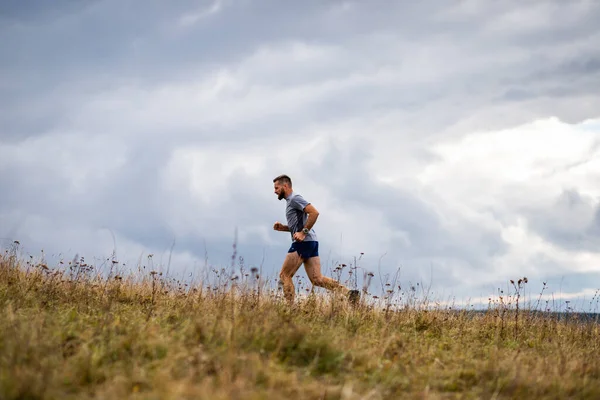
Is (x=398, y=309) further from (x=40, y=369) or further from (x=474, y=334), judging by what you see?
(x=40, y=369)

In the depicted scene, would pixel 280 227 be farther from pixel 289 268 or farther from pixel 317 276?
pixel 317 276

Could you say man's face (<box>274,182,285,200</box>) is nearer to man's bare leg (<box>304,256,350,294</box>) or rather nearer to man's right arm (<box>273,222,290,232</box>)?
Result: man's right arm (<box>273,222,290,232</box>)

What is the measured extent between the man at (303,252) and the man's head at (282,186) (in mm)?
108

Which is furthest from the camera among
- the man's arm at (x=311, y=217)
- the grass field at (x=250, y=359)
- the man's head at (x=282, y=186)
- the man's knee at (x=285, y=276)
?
the man's head at (x=282, y=186)

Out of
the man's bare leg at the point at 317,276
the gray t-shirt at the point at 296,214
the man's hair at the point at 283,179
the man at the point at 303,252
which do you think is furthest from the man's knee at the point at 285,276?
the man's hair at the point at 283,179

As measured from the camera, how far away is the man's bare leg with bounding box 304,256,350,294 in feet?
29.2

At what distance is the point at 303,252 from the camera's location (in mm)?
8859

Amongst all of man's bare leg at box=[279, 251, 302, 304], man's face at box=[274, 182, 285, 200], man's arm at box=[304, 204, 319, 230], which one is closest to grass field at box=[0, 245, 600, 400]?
man's bare leg at box=[279, 251, 302, 304]

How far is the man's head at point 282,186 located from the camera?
923 centimetres

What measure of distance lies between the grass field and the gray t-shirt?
59.1 inches

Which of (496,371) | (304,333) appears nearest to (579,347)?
(496,371)

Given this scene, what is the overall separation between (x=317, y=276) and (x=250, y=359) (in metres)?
4.65

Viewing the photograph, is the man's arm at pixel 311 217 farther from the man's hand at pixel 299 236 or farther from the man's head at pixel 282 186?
the man's head at pixel 282 186

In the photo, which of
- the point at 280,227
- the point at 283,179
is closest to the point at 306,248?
the point at 280,227
